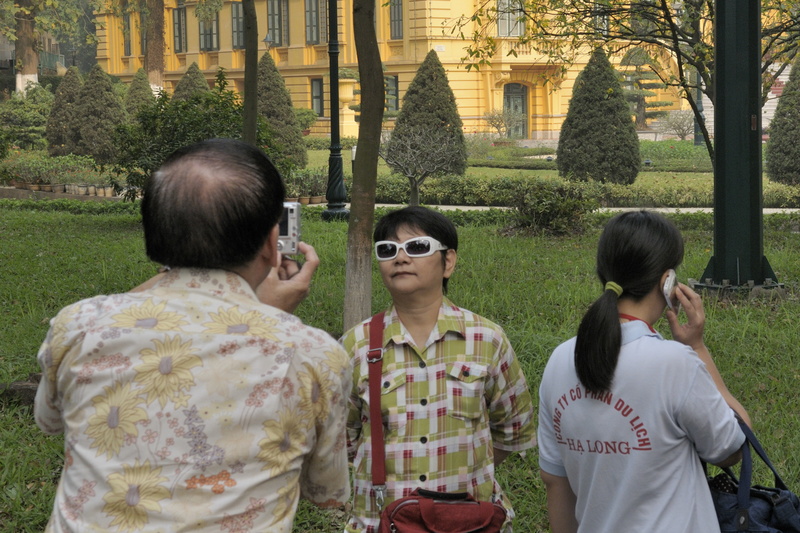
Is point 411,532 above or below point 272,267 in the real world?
below

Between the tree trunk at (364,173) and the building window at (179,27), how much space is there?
4192 cm

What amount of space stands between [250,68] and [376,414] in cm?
672

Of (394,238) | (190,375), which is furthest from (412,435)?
(190,375)

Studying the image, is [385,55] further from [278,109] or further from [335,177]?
[335,177]

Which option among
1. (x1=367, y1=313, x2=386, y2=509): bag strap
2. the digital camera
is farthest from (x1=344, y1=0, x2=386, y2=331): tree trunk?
the digital camera

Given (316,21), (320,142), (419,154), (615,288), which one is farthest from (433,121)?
(615,288)

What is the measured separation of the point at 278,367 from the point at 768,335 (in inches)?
219

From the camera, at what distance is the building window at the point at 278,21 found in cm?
4222

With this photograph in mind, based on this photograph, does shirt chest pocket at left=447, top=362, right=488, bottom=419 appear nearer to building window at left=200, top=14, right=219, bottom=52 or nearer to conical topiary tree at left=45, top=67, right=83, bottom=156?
conical topiary tree at left=45, top=67, right=83, bottom=156

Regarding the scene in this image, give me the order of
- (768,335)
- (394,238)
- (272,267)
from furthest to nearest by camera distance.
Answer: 1. (768,335)
2. (394,238)
3. (272,267)

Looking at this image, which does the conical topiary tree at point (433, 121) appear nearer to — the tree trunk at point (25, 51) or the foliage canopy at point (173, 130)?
the foliage canopy at point (173, 130)

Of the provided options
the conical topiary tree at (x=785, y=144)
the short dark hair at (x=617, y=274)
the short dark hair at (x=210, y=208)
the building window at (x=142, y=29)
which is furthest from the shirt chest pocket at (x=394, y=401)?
the building window at (x=142, y=29)

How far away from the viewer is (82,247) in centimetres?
1139

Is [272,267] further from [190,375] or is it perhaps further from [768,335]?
[768,335]
